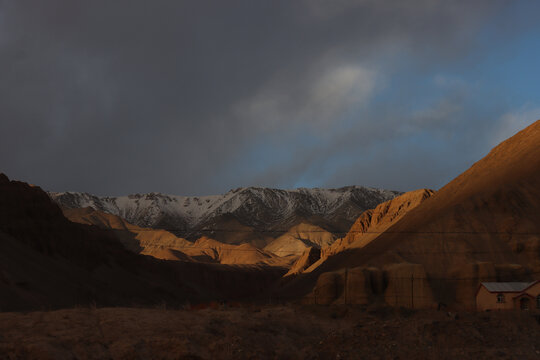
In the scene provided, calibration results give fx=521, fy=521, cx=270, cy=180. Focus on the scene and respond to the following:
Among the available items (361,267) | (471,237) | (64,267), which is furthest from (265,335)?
(64,267)

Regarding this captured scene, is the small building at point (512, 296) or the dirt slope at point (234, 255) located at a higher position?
the dirt slope at point (234, 255)

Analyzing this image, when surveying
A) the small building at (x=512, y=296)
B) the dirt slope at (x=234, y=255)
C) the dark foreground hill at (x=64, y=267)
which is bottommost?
the small building at (x=512, y=296)

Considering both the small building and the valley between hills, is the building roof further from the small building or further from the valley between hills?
the valley between hills

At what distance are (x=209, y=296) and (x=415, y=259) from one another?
2598 inches

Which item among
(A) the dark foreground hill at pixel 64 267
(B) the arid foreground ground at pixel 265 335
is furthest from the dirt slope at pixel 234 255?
(B) the arid foreground ground at pixel 265 335

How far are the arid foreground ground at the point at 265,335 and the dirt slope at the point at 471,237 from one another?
2895 cm

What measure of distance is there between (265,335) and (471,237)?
1772 inches

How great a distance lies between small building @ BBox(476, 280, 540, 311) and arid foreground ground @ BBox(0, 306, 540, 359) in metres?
18.4

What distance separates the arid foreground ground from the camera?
15.7 metres

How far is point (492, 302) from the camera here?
39.9 m

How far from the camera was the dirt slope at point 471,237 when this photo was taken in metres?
50.9

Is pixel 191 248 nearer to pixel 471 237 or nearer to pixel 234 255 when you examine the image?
pixel 234 255

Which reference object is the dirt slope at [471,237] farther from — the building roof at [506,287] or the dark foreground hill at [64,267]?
the dark foreground hill at [64,267]

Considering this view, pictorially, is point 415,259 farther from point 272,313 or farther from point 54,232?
point 54,232
